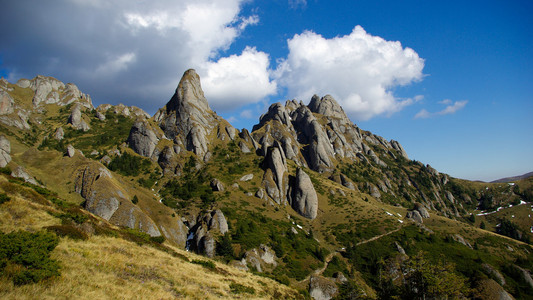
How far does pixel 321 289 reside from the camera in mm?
46844

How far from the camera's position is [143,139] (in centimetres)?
14800

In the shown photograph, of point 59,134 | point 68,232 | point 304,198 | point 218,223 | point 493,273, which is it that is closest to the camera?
point 68,232

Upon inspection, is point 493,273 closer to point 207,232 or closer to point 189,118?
point 207,232

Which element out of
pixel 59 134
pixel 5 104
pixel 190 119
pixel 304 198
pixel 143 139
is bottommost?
pixel 304 198

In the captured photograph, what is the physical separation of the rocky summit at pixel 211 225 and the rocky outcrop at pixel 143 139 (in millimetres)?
1023

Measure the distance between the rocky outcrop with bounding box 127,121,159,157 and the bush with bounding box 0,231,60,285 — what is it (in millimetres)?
147523

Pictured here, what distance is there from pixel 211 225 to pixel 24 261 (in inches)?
2927

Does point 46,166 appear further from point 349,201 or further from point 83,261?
point 349,201

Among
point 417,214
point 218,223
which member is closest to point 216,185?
point 218,223

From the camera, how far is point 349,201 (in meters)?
Result: 134

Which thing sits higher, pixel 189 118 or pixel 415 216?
pixel 189 118

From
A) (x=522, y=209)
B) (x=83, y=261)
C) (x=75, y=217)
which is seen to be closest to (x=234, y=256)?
(x=75, y=217)

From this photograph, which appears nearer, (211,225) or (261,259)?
(261,259)

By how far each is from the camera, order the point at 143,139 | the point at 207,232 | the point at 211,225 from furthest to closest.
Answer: the point at 143,139 < the point at 211,225 < the point at 207,232
